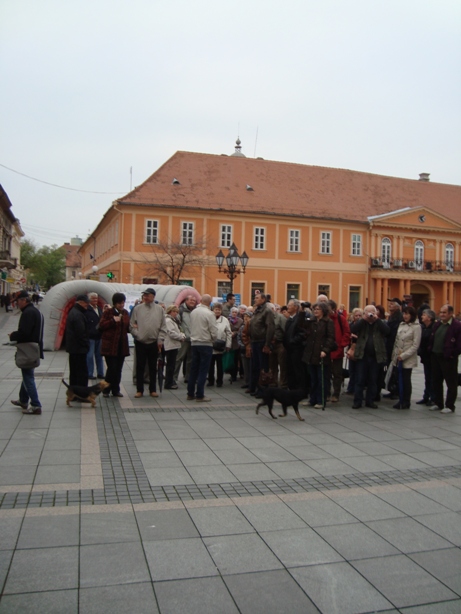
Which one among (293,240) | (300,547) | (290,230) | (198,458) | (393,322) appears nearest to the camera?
(300,547)

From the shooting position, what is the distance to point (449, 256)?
178ft

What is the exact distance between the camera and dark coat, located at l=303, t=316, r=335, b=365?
10180 mm

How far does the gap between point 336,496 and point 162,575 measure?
2.26 m

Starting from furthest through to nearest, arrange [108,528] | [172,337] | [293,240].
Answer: [293,240] → [172,337] → [108,528]

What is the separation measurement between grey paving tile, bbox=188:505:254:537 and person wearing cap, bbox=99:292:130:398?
556 cm

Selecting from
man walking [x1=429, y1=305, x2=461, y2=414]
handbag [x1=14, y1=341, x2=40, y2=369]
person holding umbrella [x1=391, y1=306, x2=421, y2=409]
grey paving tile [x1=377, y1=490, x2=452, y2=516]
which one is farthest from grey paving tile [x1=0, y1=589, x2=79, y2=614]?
man walking [x1=429, y1=305, x2=461, y2=414]

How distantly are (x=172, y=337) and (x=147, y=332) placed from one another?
4.29ft

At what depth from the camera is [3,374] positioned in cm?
1388

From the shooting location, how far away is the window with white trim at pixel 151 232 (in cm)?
4431

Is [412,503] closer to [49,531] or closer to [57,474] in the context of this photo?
[49,531]

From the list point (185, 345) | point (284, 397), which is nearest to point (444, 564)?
point (284, 397)

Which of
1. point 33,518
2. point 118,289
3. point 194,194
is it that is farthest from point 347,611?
point 194,194

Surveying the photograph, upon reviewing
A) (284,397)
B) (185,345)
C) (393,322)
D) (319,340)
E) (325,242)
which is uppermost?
(325,242)

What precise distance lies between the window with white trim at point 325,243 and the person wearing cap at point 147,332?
1570 inches
